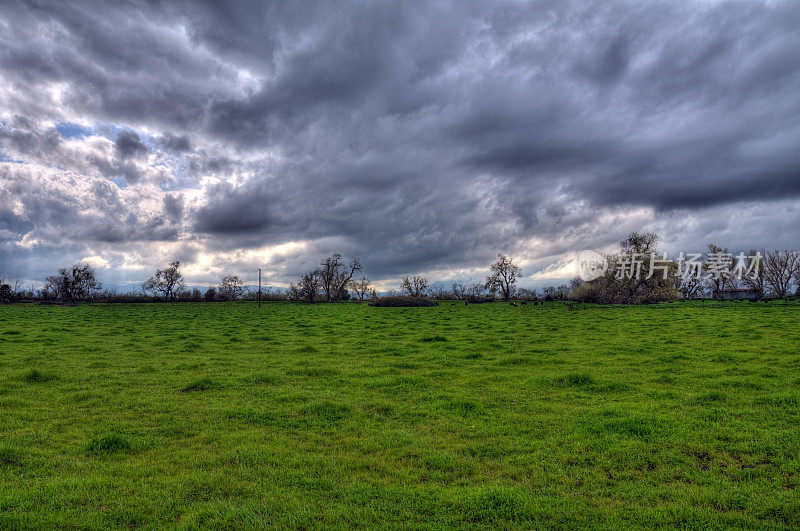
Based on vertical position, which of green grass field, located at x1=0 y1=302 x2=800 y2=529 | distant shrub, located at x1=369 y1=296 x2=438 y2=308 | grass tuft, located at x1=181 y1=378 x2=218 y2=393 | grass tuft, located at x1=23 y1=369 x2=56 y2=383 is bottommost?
green grass field, located at x1=0 y1=302 x2=800 y2=529

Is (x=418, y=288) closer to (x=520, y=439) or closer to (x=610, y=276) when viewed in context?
(x=610, y=276)

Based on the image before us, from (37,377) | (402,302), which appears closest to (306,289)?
(402,302)

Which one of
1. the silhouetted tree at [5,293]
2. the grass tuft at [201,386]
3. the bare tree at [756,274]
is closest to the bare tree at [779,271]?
the bare tree at [756,274]

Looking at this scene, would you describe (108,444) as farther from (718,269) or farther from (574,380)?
(718,269)

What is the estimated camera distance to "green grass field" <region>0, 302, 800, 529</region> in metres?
5.74

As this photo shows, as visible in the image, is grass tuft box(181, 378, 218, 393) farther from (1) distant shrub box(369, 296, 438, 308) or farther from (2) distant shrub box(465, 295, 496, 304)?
(2) distant shrub box(465, 295, 496, 304)

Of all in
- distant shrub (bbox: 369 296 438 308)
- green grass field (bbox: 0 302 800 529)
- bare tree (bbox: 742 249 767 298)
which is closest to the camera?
green grass field (bbox: 0 302 800 529)

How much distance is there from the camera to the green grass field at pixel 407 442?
5.74 metres

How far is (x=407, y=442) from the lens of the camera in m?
8.33

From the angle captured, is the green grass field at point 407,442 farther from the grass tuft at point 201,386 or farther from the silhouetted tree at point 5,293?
the silhouetted tree at point 5,293

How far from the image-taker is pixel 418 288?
9056cm

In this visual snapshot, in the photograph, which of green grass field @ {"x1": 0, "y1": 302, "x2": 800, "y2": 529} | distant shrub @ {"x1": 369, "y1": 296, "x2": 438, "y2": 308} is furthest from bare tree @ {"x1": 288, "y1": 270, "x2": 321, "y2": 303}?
green grass field @ {"x1": 0, "y1": 302, "x2": 800, "y2": 529}

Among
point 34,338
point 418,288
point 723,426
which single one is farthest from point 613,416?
point 418,288

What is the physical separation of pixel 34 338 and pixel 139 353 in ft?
34.0
